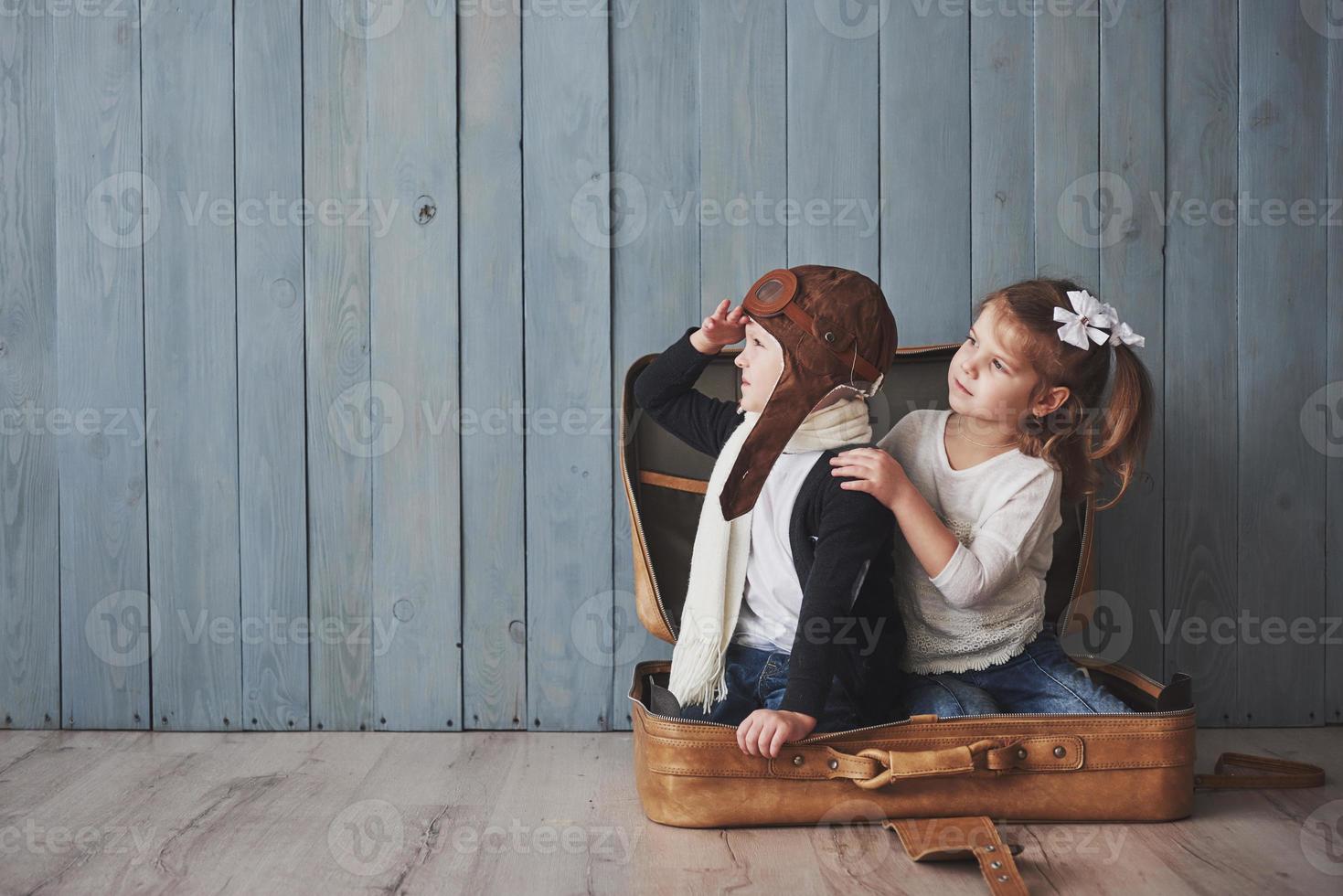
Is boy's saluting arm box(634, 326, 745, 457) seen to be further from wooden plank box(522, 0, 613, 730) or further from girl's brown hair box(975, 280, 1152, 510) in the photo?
girl's brown hair box(975, 280, 1152, 510)

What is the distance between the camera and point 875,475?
1295mm

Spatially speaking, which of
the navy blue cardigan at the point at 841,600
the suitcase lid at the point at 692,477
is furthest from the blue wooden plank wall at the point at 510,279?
the navy blue cardigan at the point at 841,600

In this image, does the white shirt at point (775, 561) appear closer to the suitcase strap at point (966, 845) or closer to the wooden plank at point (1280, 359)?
the suitcase strap at point (966, 845)

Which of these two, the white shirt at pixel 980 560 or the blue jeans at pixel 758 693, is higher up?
the white shirt at pixel 980 560

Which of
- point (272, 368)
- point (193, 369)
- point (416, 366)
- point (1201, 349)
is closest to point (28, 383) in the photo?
point (193, 369)

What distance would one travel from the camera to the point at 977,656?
141 cm

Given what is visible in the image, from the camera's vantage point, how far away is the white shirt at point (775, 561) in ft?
4.57

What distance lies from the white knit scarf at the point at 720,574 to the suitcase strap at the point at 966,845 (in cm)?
32

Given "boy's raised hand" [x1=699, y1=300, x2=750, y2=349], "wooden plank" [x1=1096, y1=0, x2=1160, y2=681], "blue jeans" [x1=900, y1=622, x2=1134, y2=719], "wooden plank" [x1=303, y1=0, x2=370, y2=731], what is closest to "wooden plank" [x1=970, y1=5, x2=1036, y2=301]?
"wooden plank" [x1=1096, y1=0, x2=1160, y2=681]

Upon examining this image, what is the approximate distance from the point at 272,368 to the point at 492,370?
0.40 metres

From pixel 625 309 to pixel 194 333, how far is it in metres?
0.78

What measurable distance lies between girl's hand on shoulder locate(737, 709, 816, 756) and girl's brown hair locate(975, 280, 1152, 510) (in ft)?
1.73

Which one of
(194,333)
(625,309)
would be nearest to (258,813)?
(194,333)

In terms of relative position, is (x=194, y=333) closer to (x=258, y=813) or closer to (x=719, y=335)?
(x=258, y=813)
